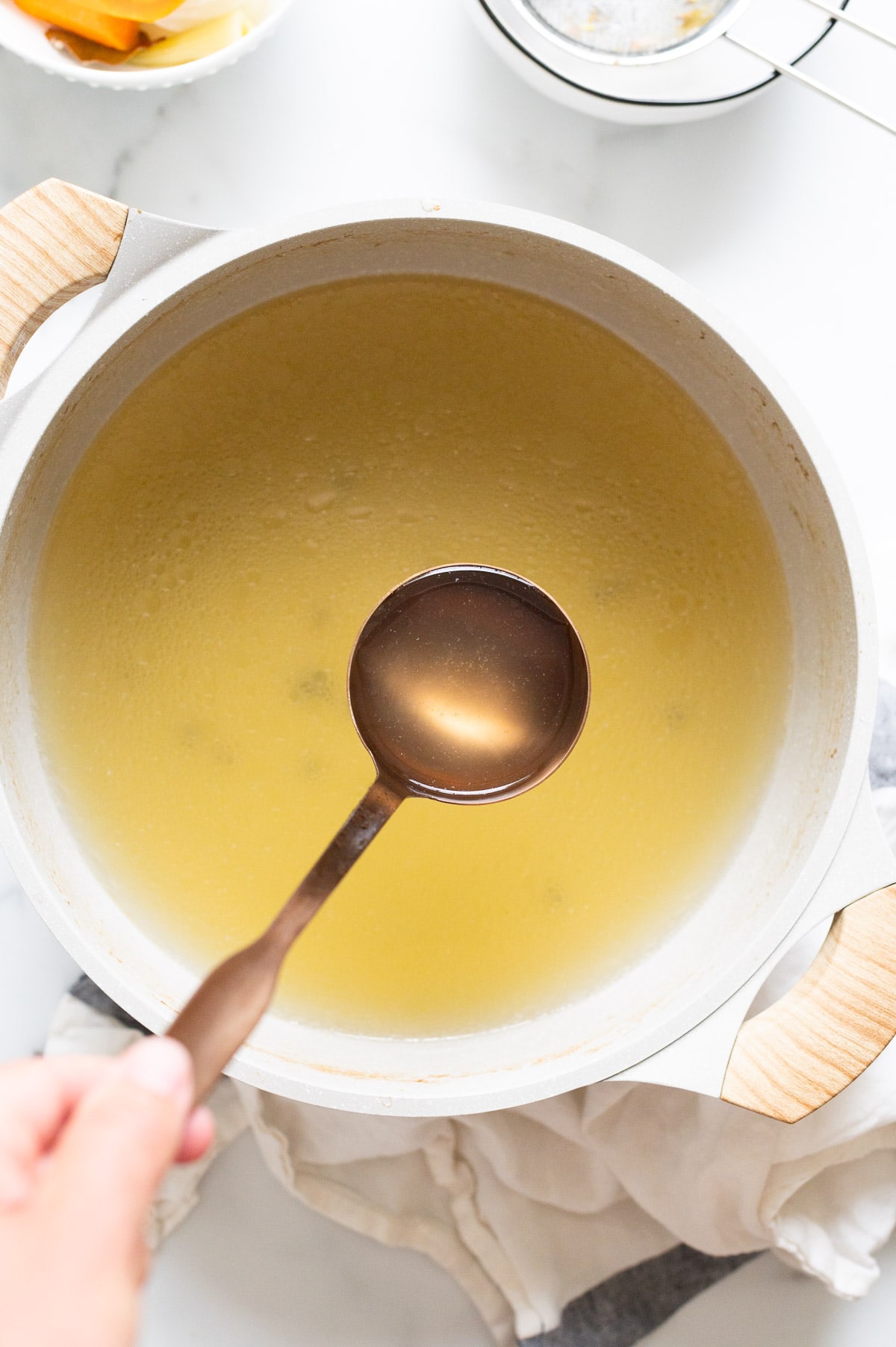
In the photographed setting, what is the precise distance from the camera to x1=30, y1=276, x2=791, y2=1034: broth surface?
0.64m

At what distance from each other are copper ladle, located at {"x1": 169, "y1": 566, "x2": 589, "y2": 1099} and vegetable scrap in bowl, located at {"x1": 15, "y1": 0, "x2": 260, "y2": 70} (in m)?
0.32

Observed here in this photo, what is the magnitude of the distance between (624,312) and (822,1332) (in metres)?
0.64

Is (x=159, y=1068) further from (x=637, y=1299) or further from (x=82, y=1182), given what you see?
(x=637, y=1299)

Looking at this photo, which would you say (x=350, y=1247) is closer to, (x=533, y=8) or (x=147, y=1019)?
(x=147, y=1019)

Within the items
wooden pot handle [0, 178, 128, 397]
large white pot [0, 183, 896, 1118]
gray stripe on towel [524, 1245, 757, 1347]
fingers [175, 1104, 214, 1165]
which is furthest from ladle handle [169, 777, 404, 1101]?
gray stripe on towel [524, 1245, 757, 1347]

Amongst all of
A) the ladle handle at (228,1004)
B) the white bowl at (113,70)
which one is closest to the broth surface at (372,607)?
the white bowl at (113,70)

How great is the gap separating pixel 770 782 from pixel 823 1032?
0.19 metres

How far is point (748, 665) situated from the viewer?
66cm

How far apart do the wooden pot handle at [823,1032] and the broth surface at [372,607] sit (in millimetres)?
161

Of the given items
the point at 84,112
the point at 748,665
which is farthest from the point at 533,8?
the point at 748,665

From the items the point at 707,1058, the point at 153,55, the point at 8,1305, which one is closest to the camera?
the point at 8,1305

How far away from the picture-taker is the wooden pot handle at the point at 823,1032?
479mm

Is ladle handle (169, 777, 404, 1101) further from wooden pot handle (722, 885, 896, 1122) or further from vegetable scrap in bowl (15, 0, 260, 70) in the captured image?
vegetable scrap in bowl (15, 0, 260, 70)

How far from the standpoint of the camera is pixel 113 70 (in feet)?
1.95
